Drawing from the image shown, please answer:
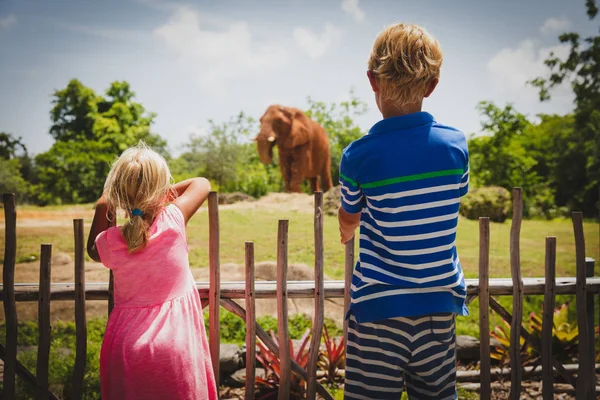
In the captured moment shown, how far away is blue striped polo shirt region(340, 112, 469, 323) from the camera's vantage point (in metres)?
1.38

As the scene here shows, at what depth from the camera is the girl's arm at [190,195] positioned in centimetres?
207

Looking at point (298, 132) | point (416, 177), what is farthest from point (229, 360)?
point (298, 132)

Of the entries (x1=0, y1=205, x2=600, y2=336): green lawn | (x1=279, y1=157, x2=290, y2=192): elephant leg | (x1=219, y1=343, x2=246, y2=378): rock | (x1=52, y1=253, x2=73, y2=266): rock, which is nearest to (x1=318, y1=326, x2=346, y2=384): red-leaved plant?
(x1=219, y1=343, x2=246, y2=378): rock

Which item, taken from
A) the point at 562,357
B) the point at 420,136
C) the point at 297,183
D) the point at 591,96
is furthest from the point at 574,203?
the point at 420,136

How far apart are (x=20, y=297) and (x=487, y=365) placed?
2.82m

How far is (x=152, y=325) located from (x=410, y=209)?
46.6 inches

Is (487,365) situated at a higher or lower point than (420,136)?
lower

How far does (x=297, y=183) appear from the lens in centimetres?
1237

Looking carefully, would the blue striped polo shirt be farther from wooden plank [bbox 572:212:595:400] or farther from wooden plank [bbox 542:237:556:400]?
wooden plank [bbox 572:212:595:400]

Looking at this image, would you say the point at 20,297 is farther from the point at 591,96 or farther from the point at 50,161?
the point at 591,96

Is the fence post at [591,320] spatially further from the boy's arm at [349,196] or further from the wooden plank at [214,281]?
the wooden plank at [214,281]

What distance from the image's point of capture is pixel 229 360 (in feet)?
11.6

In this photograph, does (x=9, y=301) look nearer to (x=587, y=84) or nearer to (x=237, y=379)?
(x=237, y=379)

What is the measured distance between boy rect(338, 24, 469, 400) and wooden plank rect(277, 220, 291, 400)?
1.04 metres
